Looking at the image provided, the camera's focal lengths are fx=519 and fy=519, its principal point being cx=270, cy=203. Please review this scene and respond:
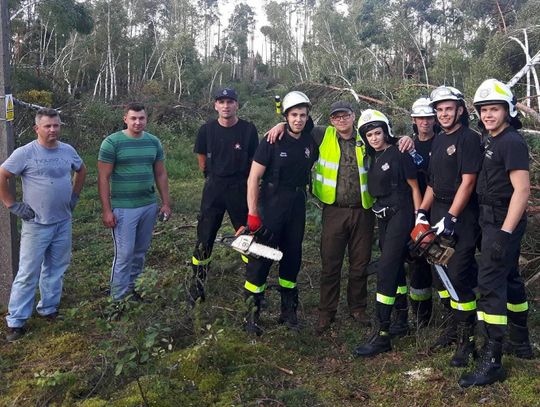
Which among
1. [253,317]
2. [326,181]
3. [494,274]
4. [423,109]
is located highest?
[423,109]

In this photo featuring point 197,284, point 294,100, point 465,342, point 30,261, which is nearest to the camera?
point 465,342

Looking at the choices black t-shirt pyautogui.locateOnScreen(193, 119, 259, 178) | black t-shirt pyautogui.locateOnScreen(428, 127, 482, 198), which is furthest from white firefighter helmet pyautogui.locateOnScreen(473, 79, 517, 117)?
black t-shirt pyautogui.locateOnScreen(193, 119, 259, 178)

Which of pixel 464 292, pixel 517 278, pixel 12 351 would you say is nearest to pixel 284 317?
pixel 464 292

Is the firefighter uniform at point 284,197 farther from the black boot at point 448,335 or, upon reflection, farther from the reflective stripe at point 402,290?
the black boot at point 448,335

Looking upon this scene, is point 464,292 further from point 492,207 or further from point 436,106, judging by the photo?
point 436,106

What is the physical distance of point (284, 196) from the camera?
4.51 meters

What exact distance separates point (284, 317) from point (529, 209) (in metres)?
2.62

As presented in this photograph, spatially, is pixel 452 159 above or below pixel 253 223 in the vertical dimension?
above

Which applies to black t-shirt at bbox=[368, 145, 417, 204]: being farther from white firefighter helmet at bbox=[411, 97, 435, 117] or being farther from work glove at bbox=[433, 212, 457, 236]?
work glove at bbox=[433, 212, 457, 236]

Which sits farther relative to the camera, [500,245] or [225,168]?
[225,168]

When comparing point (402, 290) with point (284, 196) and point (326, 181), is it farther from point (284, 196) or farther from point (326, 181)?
point (284, 196)

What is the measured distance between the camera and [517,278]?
3.85 m

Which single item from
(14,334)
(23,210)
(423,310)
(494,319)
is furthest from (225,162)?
(494,319)

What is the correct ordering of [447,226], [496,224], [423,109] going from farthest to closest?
[423,109], [447,226], [496,224]
